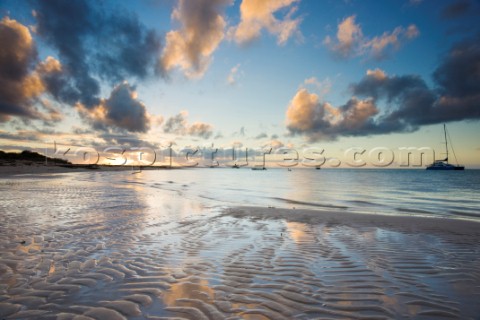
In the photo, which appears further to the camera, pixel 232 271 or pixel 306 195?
pixel 306 195

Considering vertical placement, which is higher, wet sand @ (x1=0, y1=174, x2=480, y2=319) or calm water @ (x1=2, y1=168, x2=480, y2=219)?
wet sand @ (x1=0, y1=174, x2=480, y2=319)

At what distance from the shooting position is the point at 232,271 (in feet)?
19.7

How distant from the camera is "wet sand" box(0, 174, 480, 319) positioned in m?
4.25

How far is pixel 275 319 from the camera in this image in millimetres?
3941

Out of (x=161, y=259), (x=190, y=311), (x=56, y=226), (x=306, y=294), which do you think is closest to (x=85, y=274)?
(x=161, y=259)

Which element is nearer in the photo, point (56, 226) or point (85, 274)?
point (85, 274)

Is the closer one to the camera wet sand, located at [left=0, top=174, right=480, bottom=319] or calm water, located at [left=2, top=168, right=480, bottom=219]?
wet sand, located at [left=0, top=174, right=480, bottom=319]

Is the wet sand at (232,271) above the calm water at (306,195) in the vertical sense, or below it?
above

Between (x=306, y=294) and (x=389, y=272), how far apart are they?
2695 mm

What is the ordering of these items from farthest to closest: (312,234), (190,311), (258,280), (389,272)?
(312,234) → (389,272) → (258,280) → (190,311)

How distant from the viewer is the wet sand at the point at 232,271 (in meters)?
4.25

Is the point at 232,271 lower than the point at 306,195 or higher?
higher

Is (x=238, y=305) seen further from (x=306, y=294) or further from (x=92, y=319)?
(x=92, y=319)

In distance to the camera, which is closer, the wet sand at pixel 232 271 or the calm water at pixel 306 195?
the wet sand at pixel 232 271
